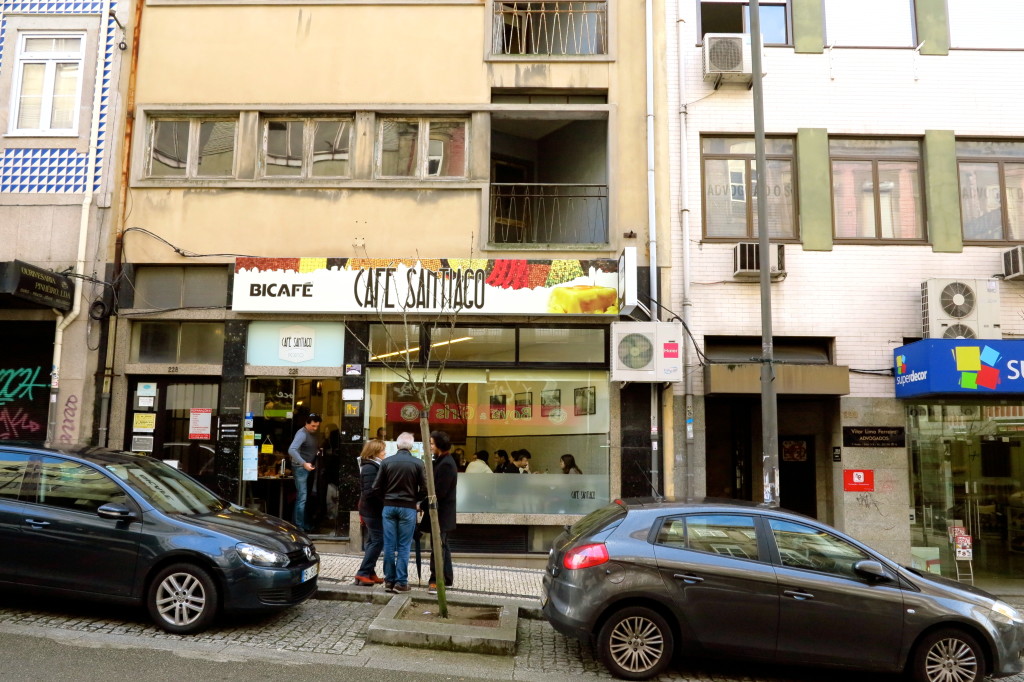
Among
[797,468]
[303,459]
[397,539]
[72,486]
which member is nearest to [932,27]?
[797,468]

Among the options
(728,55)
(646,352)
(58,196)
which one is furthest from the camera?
(58,196)

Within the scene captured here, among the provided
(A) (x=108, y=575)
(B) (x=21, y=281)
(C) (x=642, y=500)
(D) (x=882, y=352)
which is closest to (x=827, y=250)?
(D) (x=882, y=352)

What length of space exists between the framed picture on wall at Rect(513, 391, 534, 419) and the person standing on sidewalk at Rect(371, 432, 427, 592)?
345cm

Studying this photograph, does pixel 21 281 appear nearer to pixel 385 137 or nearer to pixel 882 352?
pixel 385 137

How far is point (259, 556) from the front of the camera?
23.9 feet

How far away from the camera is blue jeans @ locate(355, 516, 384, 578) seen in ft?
29.6

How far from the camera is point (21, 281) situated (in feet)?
35.5

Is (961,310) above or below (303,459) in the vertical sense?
above

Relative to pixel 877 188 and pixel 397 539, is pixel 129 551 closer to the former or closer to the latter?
pixel 397 539

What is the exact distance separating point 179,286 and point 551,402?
237 inches

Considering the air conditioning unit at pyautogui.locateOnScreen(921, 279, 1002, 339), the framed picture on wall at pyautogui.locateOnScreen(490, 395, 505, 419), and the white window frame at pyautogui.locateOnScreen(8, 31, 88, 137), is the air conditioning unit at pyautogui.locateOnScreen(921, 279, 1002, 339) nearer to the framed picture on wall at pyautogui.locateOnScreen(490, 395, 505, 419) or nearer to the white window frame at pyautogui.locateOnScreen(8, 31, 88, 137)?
the framed picture on wall at pyautogui.locateOnScreen(490, 395, 505, 419)

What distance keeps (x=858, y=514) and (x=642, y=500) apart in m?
5.78

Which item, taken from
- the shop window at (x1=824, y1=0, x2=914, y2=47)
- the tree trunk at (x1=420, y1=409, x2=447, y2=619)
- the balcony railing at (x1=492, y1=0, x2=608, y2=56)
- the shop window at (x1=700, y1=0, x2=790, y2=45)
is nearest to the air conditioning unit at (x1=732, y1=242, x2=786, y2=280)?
the shop window at (x1=700, y1=0, x2=790, y2=45)

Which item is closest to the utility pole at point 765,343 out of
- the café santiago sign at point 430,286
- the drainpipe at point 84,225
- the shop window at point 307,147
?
the café santiago sign at point 430,286
